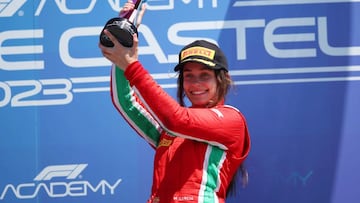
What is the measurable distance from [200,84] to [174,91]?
0.59 metres

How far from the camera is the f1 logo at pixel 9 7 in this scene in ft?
6.50

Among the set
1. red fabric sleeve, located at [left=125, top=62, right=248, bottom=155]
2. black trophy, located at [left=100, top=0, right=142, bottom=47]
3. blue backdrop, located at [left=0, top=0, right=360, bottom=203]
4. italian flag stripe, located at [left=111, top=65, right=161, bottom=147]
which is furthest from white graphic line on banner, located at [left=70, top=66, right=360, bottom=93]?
black trophy, located at [left=100, top=0, right=142, bottom=47]

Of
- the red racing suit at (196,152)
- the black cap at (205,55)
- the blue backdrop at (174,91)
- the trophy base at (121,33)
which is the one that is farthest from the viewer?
the blue backdrop at (174,91)

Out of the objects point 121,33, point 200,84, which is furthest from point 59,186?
point 121,33

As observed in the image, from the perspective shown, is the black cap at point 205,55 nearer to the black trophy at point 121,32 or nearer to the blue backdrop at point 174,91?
the black trophy at point 121,32

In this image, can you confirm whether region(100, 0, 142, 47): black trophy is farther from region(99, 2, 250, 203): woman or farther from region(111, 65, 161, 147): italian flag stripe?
region(111, 65, 161, 147): italian flag stripe

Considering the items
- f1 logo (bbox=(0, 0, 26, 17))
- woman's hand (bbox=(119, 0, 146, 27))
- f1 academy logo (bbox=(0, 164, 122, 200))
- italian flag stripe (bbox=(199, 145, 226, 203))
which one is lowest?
f1 academy logo (bbox=(0, 164, 122, 200))

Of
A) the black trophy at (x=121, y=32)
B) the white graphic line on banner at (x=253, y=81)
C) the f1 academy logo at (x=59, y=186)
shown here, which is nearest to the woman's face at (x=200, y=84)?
the black trophy at (x=121, y=32)

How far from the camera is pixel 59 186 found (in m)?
1.96

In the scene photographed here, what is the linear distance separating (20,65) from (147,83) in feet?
3.41

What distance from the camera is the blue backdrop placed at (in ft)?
6.41

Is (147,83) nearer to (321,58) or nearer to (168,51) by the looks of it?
(168,51)

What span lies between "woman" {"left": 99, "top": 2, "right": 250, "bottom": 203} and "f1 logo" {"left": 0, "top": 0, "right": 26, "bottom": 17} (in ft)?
2.79

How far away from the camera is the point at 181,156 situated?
1340 millimetres
